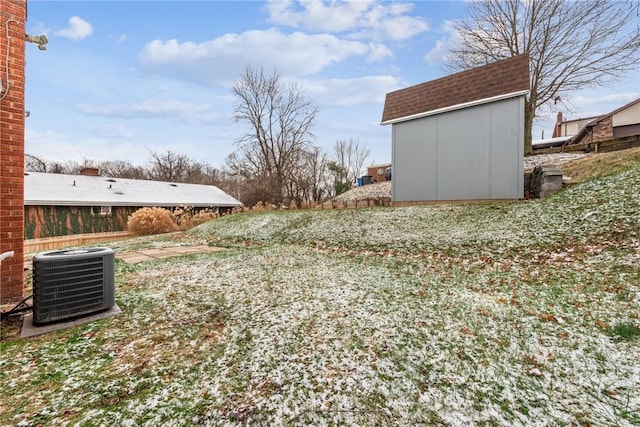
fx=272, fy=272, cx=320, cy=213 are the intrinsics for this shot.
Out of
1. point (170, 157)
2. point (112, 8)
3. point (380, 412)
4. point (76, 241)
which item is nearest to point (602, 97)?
point (380, 412)

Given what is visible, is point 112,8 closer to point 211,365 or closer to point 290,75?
point 211,365

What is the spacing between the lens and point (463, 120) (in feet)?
26.3

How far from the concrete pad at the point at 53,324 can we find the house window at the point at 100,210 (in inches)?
566

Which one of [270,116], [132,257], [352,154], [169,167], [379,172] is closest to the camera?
[132,257]

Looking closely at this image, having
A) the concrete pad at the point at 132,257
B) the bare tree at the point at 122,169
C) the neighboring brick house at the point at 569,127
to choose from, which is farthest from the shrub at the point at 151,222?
the neighboring brick house at the point at 569,127

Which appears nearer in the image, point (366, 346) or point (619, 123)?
point (366, 346)

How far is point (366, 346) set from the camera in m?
2.38

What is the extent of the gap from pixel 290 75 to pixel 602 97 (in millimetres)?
18481

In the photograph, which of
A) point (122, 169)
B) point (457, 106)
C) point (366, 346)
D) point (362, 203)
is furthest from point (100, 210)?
point (122, 169)

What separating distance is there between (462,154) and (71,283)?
29.0ft

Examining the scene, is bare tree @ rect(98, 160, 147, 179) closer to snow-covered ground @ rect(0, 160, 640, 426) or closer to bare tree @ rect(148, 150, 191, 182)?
bare tree @ rect(148, 150, 191, 182)

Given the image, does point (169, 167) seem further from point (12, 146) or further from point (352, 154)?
point (12, 146)

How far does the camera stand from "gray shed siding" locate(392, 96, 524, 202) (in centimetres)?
729

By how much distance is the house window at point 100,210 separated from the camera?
14174 millimetres
